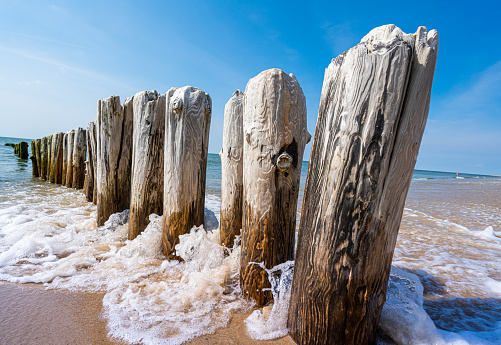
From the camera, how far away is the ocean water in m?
1.88

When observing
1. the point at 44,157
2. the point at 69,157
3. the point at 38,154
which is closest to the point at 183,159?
the point at 69,157

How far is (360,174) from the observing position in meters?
1.40

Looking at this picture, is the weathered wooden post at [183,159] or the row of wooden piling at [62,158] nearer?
the weathered wooden post at [183,159]

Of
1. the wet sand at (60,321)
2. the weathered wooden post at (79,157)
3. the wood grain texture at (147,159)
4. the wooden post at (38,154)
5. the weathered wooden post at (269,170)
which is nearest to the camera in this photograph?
the wet sand at (60,321)

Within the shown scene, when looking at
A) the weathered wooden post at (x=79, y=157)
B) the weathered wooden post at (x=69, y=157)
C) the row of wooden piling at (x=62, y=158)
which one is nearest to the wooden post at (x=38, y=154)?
the row of wooden piling at (x=62, y=158)

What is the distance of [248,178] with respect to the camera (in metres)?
2.09

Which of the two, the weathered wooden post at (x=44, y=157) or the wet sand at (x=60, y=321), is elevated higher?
the weathered wooden post at (x=44, y=157)

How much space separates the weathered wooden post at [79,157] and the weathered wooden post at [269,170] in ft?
25.8

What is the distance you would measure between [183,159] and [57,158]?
946 cm

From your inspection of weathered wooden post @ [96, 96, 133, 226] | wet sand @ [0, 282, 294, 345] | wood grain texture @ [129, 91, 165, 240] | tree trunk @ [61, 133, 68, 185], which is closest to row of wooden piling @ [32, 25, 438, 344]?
wet sand @ [0, 282, 294, 345]

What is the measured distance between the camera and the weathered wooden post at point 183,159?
2.87 metres

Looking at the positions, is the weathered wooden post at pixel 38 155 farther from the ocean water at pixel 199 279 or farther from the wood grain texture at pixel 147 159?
the wood grain texture at pixel 147 159

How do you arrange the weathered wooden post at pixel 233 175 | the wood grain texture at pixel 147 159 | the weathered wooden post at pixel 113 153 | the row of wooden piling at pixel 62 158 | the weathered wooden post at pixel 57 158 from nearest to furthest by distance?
the weathered wooden post at pixel 233 175 < the wood grain texture at pixel 147 159 < the weathered wooden post at pixel 113 153 < the row of wooden piling at pixel 62 158 < the weathered wooden post at pixel 57 158

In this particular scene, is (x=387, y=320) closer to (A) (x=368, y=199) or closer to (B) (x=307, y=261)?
(B) (x=307, y=261)
